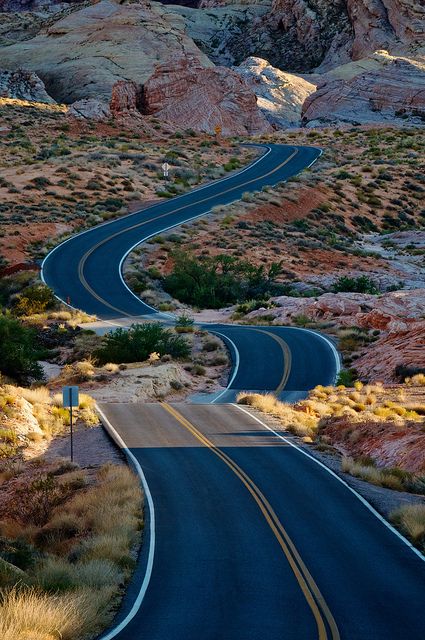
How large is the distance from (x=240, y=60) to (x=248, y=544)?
497ft

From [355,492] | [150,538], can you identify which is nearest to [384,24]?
[355,492]

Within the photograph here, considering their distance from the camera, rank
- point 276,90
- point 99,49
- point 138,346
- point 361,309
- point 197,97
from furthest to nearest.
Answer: point 276,90 → point 99,49 → point 197,97 → point 361,309 → point 138,346

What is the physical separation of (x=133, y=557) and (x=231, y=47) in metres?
156

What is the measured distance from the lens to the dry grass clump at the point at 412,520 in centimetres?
1841

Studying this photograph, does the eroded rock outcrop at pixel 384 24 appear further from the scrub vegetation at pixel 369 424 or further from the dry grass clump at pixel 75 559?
the dry grass clump at pixel 75 559

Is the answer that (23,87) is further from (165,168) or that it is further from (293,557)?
(293,557)

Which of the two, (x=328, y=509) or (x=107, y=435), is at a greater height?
(x=328, y=509)

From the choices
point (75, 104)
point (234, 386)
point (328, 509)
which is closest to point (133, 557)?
point (328, 509)

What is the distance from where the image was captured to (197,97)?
114 meters

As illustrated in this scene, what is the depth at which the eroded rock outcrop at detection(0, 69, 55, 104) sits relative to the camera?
115625mm

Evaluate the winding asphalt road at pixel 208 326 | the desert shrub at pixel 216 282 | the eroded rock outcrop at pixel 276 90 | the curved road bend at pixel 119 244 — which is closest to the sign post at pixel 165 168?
the curved road bend at pixel 119 244

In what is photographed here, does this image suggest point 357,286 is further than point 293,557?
Yes

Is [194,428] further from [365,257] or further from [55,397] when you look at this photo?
[365,257]

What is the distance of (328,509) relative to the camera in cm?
2042
